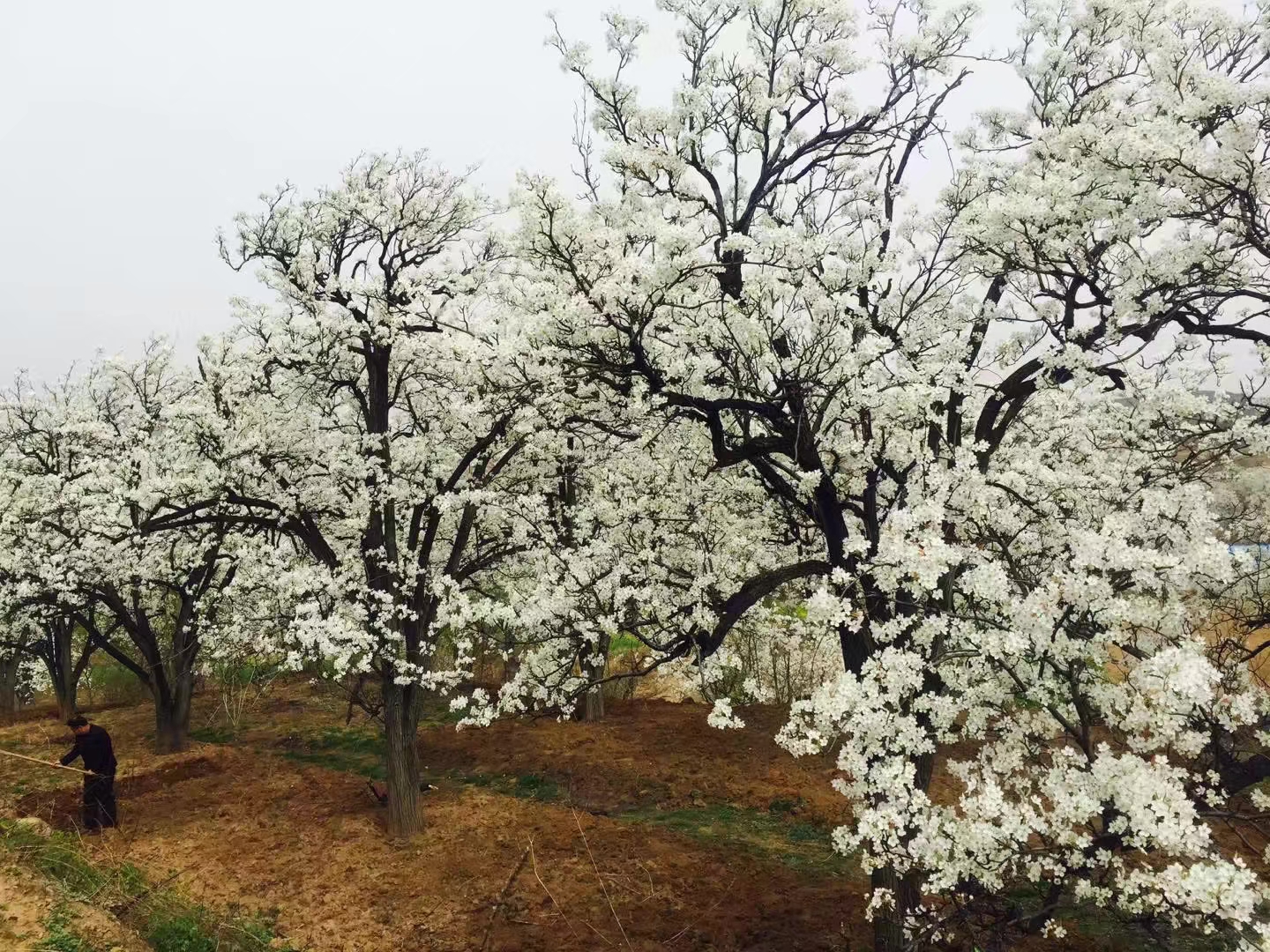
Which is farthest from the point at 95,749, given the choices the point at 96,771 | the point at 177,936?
the point at 177,936

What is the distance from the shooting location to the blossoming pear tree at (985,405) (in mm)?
5734

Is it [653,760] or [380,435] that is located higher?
[380,435]

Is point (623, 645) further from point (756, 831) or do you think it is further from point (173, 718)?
point (756, 831)

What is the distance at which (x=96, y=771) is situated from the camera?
1241 centimetres

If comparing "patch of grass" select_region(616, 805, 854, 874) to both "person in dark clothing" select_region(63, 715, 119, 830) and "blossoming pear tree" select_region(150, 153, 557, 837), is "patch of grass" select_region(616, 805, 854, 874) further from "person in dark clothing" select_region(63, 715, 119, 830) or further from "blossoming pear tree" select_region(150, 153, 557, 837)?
"person in dark clothing" select_region(63, 715, 119, 830)

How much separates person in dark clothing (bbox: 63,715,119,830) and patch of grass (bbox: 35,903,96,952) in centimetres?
536

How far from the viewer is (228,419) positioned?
1224 centimetres

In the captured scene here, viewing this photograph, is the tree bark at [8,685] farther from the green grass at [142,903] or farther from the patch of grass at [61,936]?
the patch of grass at [61,936]

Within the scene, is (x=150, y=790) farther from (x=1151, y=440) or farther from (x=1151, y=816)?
(x=1151, y=440)

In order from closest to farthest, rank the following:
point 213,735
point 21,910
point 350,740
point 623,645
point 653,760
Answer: point 21,910
point 653,760
point 350,740
point 213,735
point 623,645

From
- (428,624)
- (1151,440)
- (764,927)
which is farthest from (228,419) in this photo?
(1151,440)

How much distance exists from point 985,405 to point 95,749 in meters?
14.8

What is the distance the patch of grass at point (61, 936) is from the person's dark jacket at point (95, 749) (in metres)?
5.54

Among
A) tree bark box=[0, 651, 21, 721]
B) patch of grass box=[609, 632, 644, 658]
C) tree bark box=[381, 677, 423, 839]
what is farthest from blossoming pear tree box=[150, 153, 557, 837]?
tree bark box=[0, 651, 21, 721]
